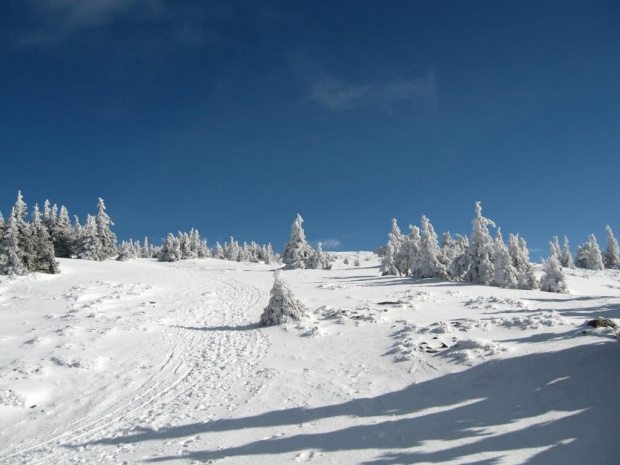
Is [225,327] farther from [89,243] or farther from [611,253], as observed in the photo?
[611,253]

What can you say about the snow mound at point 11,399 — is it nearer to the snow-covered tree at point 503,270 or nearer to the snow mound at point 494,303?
the snow mound at point 494,303

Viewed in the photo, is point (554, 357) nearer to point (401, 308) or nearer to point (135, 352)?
point (401, 308)

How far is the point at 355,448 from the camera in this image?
890 cm

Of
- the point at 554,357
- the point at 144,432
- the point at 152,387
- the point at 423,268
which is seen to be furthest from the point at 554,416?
the point at 423,268

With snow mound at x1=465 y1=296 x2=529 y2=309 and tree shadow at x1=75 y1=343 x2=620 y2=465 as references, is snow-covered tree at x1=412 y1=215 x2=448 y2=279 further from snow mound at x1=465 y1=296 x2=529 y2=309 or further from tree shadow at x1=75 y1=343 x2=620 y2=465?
tree shadow at x1=75 y1=343 x2=620 y2=465

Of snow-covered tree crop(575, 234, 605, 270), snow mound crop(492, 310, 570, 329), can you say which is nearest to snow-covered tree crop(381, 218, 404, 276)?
snow mound crop(492, 310, 570, 329)

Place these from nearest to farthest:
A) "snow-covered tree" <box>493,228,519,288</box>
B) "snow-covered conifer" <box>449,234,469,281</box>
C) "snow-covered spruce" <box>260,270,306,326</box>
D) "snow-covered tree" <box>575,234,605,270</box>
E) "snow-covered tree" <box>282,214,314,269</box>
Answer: "snow-covered spruce" <box>260,270,306,326</box>, "snow-covered tree" <box>493,228,519,288</box>, "snow-covered conifer" <box>449,234,469,281</box>, "snow-covered tree" <box>282,214,314,269</box>, "snow-covered tree" <box>575,234,605,270</box>

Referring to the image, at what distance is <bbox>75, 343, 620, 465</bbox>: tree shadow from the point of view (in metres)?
8.38

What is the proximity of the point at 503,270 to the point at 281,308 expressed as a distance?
92.1ft

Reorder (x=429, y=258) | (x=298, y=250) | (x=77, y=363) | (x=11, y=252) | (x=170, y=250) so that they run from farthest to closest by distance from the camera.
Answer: (x=170, y=250), (x=298, y=250), (x=429, y=258), (x=11, y=252), (x=77, y=363)

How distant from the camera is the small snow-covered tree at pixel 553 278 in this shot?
40.5 metres

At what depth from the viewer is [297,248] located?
65.6m

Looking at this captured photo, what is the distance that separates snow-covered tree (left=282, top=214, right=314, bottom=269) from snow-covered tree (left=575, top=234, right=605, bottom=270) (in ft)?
205


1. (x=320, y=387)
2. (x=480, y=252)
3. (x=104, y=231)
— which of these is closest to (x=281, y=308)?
(x=320, y=387)
